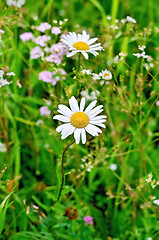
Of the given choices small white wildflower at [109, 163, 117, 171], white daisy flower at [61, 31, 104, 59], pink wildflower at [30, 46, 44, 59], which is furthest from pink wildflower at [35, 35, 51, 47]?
small white wildflower at [109, 163, 117, 171]

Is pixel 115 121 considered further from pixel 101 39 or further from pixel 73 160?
pixel 101 39

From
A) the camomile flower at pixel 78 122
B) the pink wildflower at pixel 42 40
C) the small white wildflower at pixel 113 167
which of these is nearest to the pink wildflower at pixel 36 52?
the pink wildflower at pixel 42 40

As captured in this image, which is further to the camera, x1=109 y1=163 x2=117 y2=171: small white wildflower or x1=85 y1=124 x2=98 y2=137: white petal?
x1=109 y1=163 x2=117 y2=171: small white wildflower

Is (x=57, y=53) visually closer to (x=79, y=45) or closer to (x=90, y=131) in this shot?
(x=79, y=45)

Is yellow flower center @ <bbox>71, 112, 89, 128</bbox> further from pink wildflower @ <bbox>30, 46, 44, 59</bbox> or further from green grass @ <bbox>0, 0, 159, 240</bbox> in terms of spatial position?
pink wildflower @ <bbox>30, 46, 44, 59</bbox>

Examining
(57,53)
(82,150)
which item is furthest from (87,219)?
(57,53)
